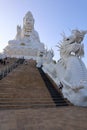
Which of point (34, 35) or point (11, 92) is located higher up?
point (34, 35)

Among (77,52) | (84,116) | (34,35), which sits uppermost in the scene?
(34,35)

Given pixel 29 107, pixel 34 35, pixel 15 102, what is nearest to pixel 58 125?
pixel 29 107

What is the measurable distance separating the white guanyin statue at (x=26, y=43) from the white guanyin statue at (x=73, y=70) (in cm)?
2313

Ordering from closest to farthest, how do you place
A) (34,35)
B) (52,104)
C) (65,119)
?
(65,119) → (52,104) → (34,35)

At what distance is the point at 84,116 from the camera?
25.5 ft

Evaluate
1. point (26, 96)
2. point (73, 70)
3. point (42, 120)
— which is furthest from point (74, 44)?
point (42, 120)

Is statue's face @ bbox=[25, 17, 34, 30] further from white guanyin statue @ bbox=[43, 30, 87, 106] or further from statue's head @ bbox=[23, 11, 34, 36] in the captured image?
white guanyin statue @ bbox=[43, 30, 87, 106]

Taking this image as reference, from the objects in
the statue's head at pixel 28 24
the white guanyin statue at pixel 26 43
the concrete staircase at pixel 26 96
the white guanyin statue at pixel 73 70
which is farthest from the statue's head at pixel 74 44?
the statue's head at pixel 28 24

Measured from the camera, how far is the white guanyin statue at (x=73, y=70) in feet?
33.2

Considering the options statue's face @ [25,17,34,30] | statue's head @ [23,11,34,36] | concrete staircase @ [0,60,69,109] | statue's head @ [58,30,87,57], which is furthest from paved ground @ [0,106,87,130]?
statue's face @ [25,17,34,30]

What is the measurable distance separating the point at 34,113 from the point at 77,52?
20.5ft

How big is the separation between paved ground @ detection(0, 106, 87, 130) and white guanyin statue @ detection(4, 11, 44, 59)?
28.8 meters

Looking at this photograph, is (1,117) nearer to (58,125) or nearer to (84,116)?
(58,125)

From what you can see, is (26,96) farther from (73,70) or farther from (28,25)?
(28,25)
